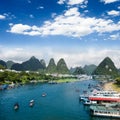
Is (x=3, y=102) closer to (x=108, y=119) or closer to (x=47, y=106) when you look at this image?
(x=47, y=106)

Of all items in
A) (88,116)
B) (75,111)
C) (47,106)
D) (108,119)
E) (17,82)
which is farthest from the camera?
(17,82)

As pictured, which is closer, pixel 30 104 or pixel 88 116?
pixel 88 116

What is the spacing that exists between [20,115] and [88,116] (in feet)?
46.8

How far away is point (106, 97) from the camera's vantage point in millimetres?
63188

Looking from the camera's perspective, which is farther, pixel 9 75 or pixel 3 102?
pixel 9 75

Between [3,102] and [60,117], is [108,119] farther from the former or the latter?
[3,102]

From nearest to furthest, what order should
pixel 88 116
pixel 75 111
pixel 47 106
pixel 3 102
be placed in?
pixel 88 116 < pixel 75 111 < pixel 47 106 < pixel 3 102

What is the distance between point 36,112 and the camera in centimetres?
5581

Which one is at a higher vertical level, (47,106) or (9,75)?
(9,75)

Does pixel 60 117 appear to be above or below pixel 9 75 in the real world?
below

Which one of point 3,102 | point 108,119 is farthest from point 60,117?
point 3,102

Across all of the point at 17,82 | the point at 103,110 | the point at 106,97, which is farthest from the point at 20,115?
the point at 17,82

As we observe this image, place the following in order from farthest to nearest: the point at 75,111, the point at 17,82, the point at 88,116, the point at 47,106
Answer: the point at 17,82 < the point at 47,106 < the point at 75,111 < the point at 88,116

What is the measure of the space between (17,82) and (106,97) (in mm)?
74572
